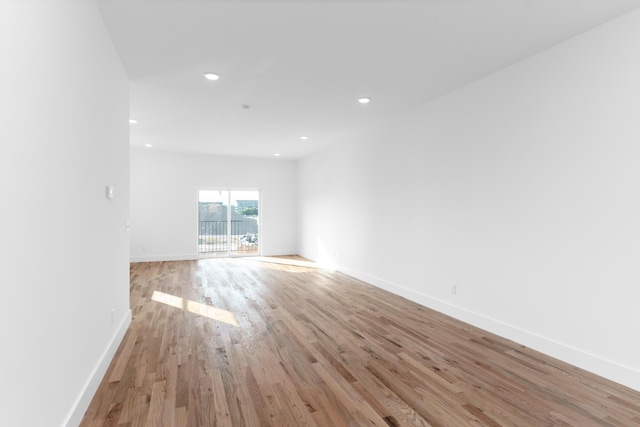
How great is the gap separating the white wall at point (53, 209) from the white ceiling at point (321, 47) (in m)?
0.58

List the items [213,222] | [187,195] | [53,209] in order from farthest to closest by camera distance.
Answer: [213,222] < [187,195] < [53,209]

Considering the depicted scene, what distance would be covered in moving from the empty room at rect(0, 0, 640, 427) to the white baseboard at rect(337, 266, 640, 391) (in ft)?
0.06

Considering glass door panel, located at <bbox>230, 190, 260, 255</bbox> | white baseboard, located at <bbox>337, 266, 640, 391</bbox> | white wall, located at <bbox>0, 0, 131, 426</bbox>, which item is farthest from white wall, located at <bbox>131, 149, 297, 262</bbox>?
white wall, located at <bbox>0, 0, 131, 426</bbox>

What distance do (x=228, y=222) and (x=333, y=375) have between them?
22.6ft

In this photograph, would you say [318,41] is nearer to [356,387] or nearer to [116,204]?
[116,204]

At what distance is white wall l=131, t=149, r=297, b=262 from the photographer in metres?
7.78

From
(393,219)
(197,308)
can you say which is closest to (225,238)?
(197,308)

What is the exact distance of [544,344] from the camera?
293 centimetres

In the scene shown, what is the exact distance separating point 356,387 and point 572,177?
247 centimetres

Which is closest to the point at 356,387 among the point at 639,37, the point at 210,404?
the point at 210,404

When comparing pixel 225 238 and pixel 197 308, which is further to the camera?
pixel 225 238

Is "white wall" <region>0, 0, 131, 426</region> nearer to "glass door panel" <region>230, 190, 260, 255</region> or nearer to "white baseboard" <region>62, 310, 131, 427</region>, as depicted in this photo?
"white baseboard" <region>62, 310, 131, 427</region>

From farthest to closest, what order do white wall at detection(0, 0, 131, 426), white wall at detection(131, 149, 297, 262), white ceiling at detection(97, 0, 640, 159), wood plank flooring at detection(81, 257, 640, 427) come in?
white wall at detection(131, 149, 297, 262), white ceiling at detection(97, 0, 640, 159), wood plank flooring at detection(81, 257, 640, 427), white wall at detection(0, 0, 131, 426)

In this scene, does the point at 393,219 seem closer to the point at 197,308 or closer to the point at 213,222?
the point at 197,308
